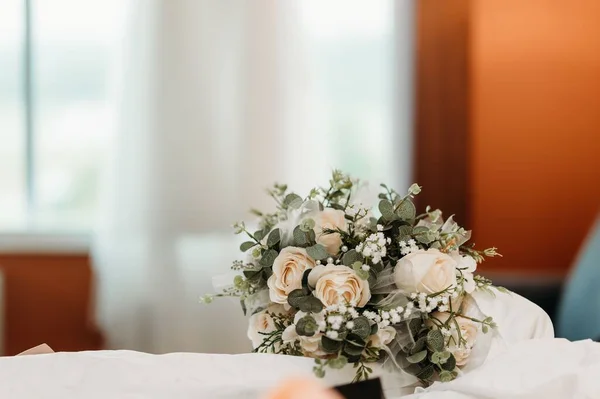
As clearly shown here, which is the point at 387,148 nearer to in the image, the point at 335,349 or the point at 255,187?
the point at 255,187

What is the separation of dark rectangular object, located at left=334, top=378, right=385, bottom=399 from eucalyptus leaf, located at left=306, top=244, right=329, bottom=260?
0.28 meters

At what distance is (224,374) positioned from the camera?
94cm

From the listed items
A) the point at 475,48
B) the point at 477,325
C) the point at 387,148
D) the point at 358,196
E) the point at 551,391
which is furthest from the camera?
the point at 387,148

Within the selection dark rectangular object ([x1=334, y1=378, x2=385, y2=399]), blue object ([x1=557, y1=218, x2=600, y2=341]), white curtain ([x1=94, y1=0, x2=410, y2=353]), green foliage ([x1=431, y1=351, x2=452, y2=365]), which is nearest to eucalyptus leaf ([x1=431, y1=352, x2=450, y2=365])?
green foliage ([x1=431, y1=351, x2=452, y2=365])

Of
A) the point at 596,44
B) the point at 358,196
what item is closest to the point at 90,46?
the point at 596,44

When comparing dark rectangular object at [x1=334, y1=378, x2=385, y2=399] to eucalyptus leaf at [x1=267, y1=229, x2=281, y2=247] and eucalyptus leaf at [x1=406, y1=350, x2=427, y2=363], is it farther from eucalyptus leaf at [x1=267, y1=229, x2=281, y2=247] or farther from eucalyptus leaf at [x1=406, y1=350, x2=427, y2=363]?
eucalyptus leaf at [x1=267, y1=229, x2=281, y2=247]

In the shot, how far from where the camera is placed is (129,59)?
2.92m

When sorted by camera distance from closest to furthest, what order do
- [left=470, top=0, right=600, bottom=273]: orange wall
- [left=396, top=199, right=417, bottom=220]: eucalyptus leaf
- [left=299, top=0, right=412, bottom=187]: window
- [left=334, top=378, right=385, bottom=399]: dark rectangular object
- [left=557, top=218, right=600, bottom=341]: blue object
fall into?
[left=334, top=378, right=385, bottom=399]: dark rectangular object, [left=396, top=199, right=417, bottom=220]: eucalyptus leaf, [left=557, top=218, right=600, bottom=341]: blue object, [left=470, top=0, right=600, bottom=273]: orange wall, [left=299, top=0, right=412, bottom=187]: window

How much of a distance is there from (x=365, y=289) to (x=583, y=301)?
4.06 feet

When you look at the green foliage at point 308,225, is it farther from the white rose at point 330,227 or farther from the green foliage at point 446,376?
the green foliage at point 446,376

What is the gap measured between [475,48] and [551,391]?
2090mm

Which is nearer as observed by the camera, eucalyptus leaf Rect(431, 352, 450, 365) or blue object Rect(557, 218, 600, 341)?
eucalyptus leaf Rect(431, 352, 450, 365)

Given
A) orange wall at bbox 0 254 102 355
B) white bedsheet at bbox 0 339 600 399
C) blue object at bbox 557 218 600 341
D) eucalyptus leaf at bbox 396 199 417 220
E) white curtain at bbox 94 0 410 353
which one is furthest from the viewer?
orange wall at bbox 0 254 102 355

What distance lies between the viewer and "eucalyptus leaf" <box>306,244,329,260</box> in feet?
3.44
